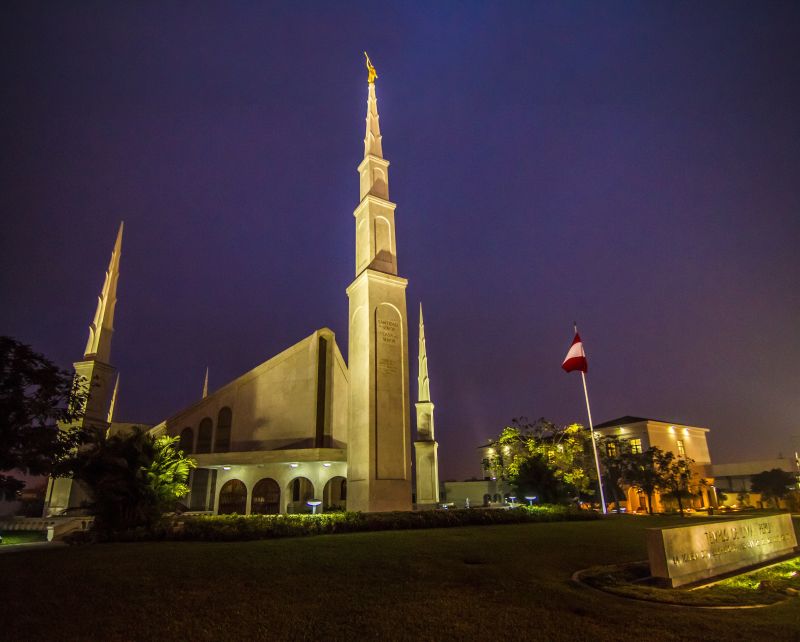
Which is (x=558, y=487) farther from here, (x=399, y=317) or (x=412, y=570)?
(x=412, y=570)

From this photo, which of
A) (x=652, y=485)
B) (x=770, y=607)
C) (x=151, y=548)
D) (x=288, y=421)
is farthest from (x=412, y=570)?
(x=652, y=485)

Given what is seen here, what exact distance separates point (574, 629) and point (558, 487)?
82.2 feet

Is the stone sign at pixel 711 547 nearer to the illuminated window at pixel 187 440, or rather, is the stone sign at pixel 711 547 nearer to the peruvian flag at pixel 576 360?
the peruvian flag at pixel 576 360

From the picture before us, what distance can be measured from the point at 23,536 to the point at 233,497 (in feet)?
42.8

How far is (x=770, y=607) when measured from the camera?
7.84 m

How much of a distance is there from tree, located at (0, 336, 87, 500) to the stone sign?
48.5 feet

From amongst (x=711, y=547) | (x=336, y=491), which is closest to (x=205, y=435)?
(x=336, y=491)

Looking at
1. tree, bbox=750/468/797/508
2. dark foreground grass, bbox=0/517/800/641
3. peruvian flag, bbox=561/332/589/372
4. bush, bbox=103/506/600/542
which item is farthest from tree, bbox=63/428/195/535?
tree, bbox=750/468/797/508

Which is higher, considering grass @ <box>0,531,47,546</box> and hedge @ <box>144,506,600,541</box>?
hedge @ <box>144,506,600,541</box>

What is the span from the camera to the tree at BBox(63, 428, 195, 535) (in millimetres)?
15320

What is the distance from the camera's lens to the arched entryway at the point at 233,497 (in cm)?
3284

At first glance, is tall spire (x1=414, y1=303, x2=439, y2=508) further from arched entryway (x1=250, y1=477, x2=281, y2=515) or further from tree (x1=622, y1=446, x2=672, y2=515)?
tree (x1=622, y1=446, x2=672, y2=515)

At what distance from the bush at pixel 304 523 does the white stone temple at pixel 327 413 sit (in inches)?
116

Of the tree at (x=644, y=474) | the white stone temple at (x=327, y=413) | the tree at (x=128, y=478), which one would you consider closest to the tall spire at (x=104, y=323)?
the white stone temple at (x=327, y=413)
